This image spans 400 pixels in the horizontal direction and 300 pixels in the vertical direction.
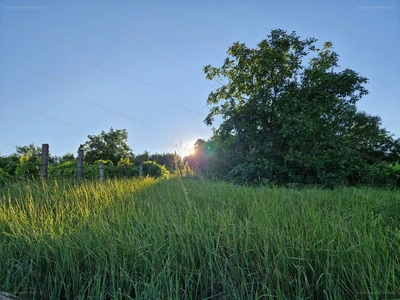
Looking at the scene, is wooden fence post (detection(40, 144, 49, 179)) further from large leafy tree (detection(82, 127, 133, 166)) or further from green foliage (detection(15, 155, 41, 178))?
large leafy tree (detection(82, 127, 133, 166))

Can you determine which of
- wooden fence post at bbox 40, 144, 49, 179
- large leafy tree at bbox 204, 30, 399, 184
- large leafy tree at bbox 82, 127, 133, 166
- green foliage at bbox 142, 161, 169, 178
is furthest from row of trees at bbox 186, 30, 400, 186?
large leafy tree at bbox 82, 127, 133, 166

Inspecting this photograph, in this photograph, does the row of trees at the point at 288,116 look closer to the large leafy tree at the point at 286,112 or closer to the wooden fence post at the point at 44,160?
the large leafy tree at the point at 286,112

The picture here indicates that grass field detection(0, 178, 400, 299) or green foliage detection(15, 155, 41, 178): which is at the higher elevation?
green foliage detection(15, 155, 41, 178)

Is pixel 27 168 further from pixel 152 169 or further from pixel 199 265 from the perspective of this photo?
pixel 152 169

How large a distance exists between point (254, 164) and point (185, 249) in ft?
20.4

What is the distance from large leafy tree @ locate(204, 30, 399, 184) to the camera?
7336 millimetres

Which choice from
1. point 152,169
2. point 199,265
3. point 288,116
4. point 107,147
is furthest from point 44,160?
point 107,147

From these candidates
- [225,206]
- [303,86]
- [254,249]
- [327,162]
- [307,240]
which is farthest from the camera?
[303,86]

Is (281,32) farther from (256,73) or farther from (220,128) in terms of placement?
(220,128)

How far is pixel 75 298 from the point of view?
1360 mm

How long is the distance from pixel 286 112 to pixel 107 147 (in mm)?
26323

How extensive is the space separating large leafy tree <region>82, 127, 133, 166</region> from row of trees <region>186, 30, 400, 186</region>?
916 inches

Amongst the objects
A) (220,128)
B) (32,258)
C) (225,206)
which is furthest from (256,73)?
(32,258)

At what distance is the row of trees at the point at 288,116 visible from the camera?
24.1 feet
